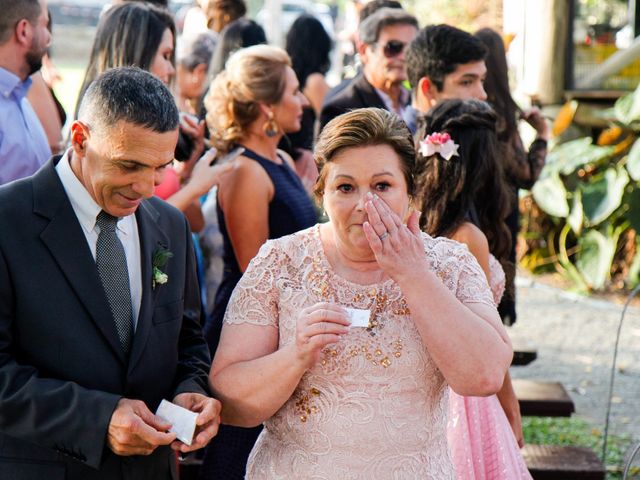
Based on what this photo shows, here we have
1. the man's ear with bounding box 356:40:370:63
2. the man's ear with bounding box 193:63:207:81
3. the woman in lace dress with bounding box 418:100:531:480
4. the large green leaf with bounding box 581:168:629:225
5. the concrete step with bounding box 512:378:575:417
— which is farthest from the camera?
the large green leaf with bounding box 581:168:629:225

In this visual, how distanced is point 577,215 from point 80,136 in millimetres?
7218

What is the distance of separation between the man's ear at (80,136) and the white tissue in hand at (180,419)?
72cm

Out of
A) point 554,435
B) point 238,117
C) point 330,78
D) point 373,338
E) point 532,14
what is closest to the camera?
point 373,338

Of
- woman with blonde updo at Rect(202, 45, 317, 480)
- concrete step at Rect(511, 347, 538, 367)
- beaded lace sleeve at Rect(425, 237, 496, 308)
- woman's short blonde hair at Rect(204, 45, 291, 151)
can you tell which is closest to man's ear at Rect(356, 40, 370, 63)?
woman with blonde updo at Rect(202, 45, 317, 480)

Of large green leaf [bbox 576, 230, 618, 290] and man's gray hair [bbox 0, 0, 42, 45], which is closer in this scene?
man's gray hair [bbox 0, 0, 42, 45]

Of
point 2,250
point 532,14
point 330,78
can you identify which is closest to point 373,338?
point 2,250

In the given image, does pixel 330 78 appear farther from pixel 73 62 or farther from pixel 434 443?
pixel 434 443

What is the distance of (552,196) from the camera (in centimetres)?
923

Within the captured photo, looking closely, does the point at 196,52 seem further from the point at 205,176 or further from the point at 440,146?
the point at 440,146

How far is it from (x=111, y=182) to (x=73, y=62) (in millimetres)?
28170

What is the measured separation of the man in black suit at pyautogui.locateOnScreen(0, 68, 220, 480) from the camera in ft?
8.07

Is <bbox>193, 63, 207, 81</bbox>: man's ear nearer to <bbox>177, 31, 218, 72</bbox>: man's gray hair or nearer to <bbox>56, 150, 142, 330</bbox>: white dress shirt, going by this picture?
<bbox>177, 31, 218, 72</bbox>: man's gray hair

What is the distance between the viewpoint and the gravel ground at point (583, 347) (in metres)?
6.67

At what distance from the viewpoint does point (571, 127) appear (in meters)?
9.84
